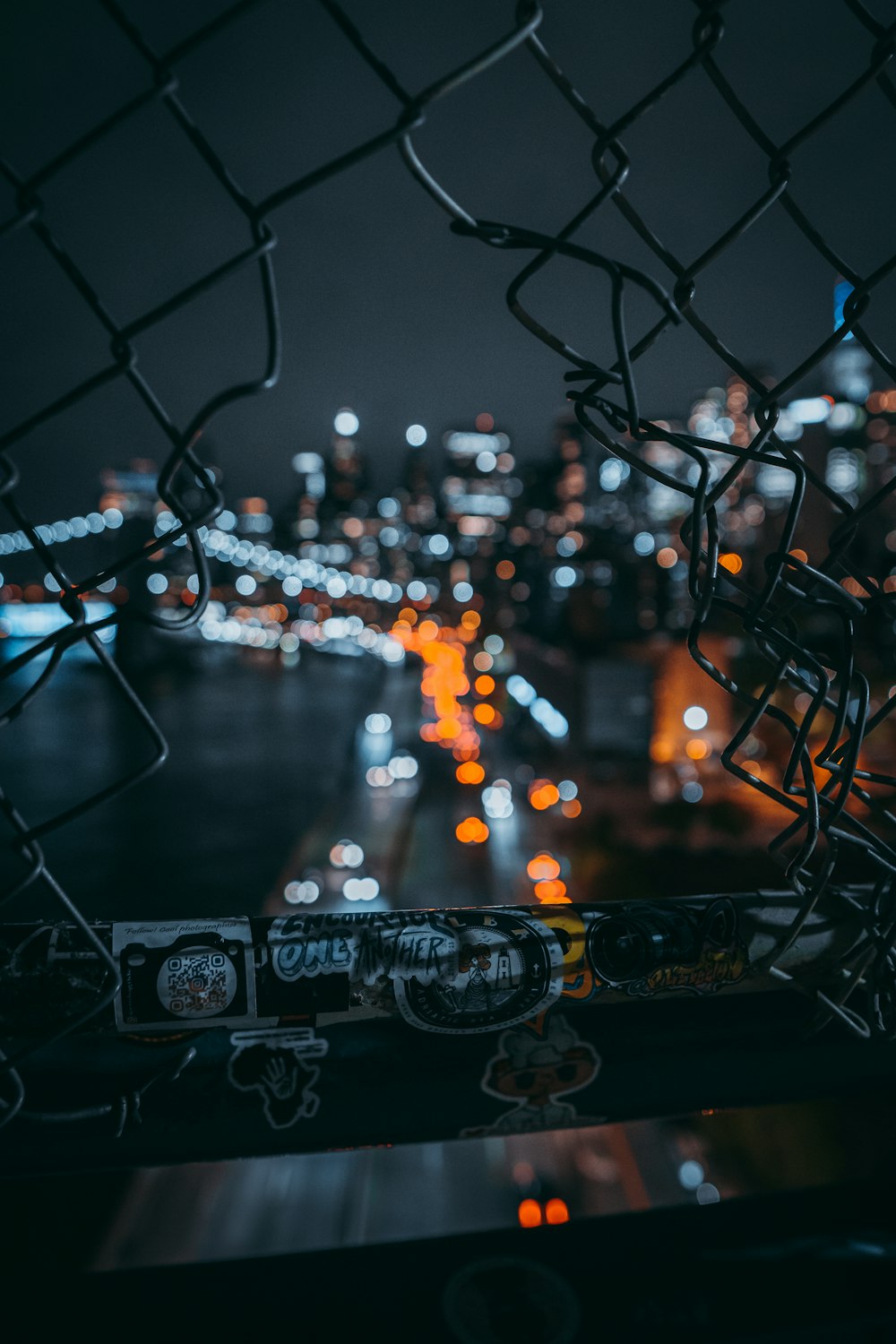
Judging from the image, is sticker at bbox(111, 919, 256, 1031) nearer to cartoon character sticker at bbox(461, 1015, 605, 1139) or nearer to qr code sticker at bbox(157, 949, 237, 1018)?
qr code sticker at bbox(157, 949, 237, 1018)

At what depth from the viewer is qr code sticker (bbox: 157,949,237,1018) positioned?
21.1 inches

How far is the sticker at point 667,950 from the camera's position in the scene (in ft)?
1.93

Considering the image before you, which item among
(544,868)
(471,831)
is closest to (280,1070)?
(544,868)

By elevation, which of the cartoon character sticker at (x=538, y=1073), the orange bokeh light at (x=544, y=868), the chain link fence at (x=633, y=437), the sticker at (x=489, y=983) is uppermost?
the chain link fence at (x=633, y=437)

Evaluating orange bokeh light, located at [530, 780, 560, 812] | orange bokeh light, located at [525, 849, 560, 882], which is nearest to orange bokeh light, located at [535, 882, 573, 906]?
orange bokeh light, located at [525, 849, 560, 882]

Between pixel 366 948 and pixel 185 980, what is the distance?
5.0 inches

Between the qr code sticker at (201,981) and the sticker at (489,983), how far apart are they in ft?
0.39

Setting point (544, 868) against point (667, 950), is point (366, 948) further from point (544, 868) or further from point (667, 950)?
point (544, 868)

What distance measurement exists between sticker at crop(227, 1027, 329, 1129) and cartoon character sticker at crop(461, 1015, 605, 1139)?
0.13 metres

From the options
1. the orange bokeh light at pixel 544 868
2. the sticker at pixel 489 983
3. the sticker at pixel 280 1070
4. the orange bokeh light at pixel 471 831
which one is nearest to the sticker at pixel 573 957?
the sticker at pixel 489 983

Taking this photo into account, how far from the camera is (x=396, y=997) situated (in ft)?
1.83

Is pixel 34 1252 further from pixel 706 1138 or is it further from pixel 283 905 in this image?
pixel 283 905

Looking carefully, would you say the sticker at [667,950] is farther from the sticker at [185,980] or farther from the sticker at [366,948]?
the sticker at [185,980]

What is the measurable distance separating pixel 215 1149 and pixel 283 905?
18954 millimetres
